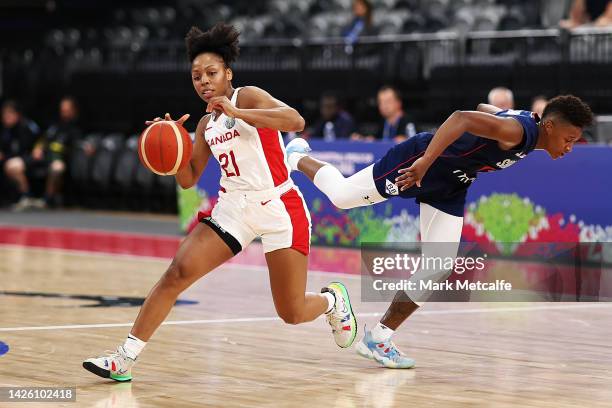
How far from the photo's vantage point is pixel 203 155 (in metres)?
7.28

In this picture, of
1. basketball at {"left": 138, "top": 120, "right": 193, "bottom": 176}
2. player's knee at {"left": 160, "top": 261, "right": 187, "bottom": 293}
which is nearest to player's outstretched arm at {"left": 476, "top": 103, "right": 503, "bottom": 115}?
basketball at {"left": 138, "top": 120, "right": 193, "bottom": 176}

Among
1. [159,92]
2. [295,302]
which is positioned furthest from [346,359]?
[159,92]

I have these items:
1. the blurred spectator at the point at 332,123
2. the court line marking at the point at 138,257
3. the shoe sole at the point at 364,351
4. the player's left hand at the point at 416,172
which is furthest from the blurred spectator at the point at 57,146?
the player's left hand at the point at 416,172

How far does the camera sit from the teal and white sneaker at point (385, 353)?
7551 millimetres

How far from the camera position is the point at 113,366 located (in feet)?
22.4

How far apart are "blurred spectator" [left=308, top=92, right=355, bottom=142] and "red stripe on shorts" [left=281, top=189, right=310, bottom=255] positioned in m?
8.74

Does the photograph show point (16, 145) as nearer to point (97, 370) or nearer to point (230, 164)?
point (230, 164)

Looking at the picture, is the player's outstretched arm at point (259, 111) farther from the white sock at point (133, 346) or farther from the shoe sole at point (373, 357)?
the shoe sole at point (373, 357)

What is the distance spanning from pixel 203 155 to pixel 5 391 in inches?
69.4

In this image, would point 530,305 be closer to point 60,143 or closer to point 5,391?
point 5,391

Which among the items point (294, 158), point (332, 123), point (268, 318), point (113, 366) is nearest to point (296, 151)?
point (294, 158)

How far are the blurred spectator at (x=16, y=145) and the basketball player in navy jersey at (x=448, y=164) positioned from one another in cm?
1366

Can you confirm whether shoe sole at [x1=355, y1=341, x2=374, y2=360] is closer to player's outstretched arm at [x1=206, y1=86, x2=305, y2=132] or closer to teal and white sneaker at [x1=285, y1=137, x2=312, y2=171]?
player's outstretched arm at [x1=206, y1=86, x2=305, y2=132]

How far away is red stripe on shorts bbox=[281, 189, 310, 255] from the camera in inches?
282
